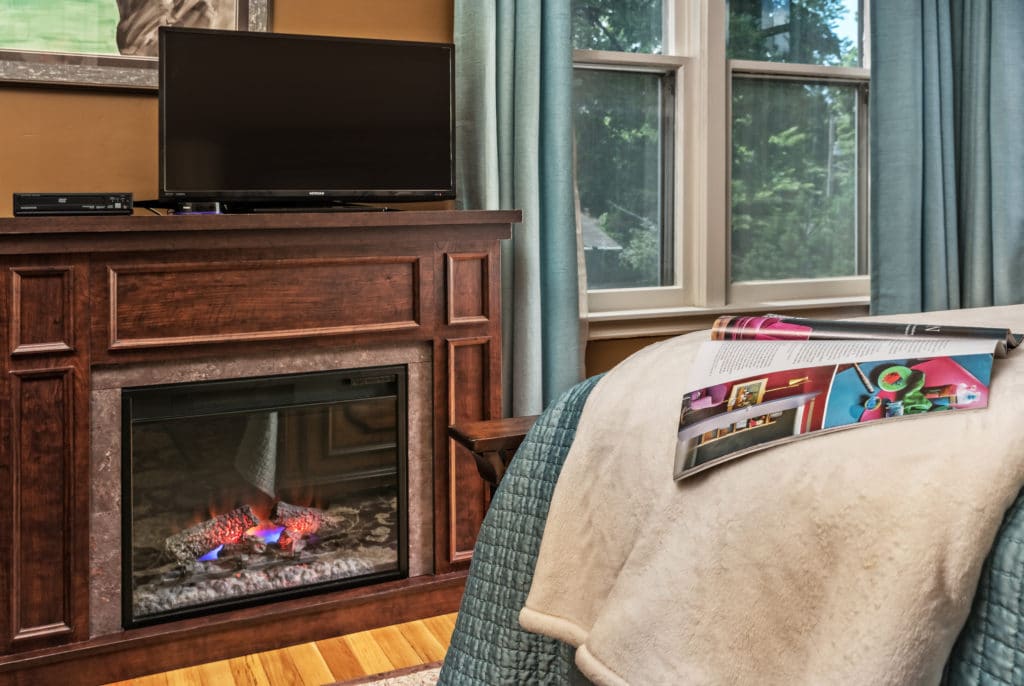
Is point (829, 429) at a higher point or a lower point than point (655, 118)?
lower

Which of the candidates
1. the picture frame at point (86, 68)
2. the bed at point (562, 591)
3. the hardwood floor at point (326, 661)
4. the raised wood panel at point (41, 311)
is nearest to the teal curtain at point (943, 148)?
the bed at point (562, 591)

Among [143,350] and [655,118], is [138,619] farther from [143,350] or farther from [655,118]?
[655,118]

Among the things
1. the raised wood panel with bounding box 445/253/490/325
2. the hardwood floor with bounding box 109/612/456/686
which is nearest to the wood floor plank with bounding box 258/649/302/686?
the hardwood floor with bounding box 109/612/456/686

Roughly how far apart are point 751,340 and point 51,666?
5.49 ft

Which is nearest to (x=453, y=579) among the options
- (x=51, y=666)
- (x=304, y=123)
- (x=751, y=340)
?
(x=51, y=666)

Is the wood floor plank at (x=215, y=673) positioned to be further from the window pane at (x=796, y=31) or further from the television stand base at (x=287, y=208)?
the window pane at (x=796, y=31)

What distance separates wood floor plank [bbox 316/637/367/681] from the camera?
207 cm

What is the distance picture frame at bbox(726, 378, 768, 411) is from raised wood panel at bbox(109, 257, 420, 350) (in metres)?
1.37

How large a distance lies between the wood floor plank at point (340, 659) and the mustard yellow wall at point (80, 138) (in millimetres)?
1220

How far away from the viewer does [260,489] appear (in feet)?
7.25

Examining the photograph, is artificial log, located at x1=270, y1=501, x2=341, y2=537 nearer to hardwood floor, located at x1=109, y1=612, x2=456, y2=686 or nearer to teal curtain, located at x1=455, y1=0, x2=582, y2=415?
hardwood floor, located at x1=109, y1=612, x2=456, y2=686

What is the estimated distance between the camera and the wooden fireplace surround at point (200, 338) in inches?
75.7

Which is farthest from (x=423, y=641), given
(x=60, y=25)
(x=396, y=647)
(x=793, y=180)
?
(x=793, y=180)

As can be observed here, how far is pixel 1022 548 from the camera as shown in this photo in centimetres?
76
